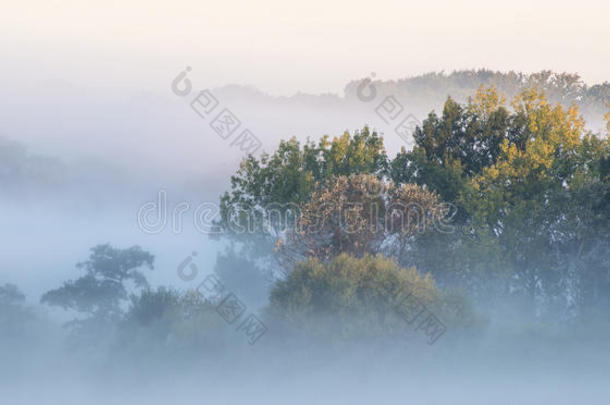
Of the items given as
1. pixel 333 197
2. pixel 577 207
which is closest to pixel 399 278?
pixel 333 197

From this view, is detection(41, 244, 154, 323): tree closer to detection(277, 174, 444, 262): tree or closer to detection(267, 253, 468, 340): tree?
detection(277, 174, 444, 262): tree

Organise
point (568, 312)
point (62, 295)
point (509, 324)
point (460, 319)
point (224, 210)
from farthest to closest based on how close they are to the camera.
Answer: point (62, 295) → point (224, 210) → point (568, 312) → point (509, 324) → point (460, 319)

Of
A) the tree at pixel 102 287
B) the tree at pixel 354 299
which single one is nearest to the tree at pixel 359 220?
the tree at pixel 354 299

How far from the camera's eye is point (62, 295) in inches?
4422

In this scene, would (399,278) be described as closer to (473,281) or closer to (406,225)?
(406,225)

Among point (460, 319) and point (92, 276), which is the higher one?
point (92, 276)

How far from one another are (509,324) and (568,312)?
9.08 m

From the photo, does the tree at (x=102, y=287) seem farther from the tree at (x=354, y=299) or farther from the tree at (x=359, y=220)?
the tree at (x=354, y=299)

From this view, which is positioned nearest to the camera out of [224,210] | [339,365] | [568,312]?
[339,365]

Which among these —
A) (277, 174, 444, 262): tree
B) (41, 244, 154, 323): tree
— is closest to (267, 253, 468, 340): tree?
(277, 174, 444, 262): tree

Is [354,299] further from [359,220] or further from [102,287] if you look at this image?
[102,287]

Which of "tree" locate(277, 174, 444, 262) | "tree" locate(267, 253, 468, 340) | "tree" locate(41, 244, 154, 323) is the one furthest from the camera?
"tree" locate(41, 244, 154, 323)

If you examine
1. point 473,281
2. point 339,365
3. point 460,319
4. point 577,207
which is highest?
point 577,207

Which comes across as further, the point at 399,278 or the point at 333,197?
the point at 333,197
